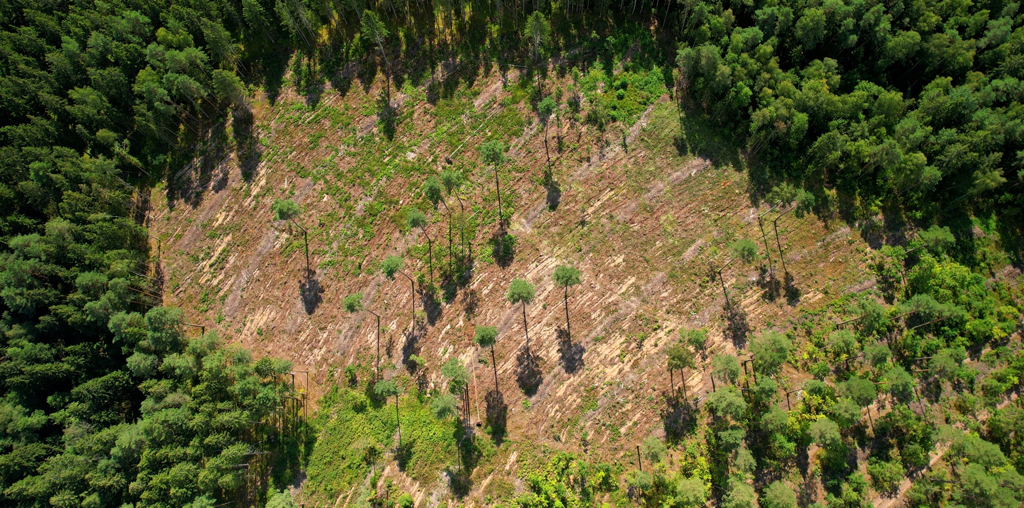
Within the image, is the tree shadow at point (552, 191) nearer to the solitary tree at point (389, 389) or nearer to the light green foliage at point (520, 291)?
the light green foliage at point (520, 291)

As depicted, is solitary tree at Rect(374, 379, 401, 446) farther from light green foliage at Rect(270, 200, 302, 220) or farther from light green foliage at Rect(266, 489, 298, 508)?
light green foliage at Rect(270, 200, 302, 220)

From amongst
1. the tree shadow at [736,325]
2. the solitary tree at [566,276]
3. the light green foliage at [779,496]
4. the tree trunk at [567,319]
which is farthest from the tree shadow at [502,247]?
the light green foliage at [779,496]

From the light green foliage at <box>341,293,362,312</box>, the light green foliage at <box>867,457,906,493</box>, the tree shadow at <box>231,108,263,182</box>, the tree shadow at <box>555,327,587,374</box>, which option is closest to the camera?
the light green foliage at <box>867,457,906,493</box>

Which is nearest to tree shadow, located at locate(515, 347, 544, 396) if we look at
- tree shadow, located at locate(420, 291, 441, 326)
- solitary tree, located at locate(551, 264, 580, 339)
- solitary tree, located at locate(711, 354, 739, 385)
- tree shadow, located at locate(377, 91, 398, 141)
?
solitary tree, located at locate(551, 264, 580, 339)

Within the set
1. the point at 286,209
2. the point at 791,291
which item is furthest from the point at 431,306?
the point at 791,291

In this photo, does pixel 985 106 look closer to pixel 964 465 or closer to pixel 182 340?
pixel 964 465

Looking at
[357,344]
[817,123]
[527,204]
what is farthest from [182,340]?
[817,123]
